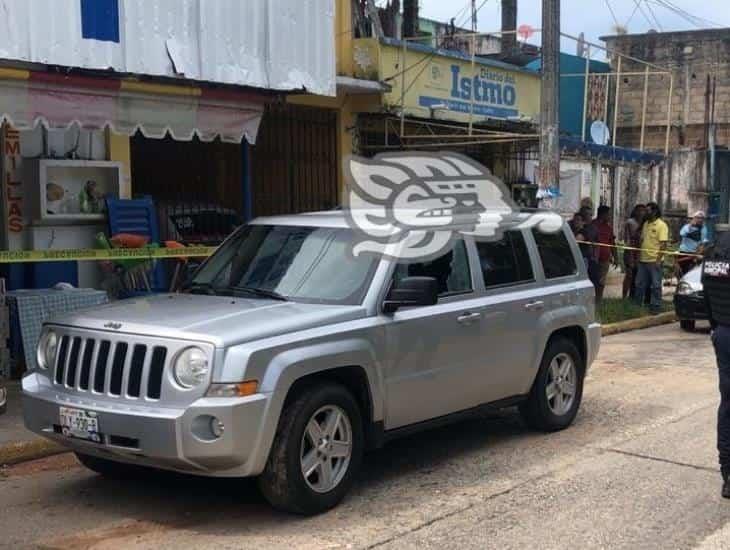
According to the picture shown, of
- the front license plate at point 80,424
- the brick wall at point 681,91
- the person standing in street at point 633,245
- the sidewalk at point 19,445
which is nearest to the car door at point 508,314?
the front license plate at point 80,424

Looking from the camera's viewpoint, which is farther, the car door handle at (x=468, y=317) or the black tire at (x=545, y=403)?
the black tire at (x=545, y=403)

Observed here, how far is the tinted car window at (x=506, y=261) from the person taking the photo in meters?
6.87

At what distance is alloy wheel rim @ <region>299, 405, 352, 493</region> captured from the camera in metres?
5.36

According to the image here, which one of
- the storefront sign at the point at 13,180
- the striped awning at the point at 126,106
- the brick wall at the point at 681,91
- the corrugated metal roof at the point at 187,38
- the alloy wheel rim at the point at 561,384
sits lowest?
the alloy wheel rim at the point at 561,384

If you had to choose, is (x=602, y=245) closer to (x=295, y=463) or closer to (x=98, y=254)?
(x=98, y=254)

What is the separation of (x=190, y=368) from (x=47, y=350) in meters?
1.24

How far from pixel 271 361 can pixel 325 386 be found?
1.55 feet

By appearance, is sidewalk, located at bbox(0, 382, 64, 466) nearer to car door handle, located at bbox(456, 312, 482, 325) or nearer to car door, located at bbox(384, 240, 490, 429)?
car door, located at bbox(384, 240, 490, 429)

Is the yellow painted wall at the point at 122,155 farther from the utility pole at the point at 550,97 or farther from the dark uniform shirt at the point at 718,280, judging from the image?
the dark uniform shirt at the point at 718,280

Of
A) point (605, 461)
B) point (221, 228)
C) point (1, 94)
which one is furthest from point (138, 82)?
point (605, 461)

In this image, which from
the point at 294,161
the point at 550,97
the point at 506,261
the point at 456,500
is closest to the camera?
the point at 456,500

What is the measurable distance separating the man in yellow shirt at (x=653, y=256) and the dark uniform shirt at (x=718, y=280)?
9471 mm

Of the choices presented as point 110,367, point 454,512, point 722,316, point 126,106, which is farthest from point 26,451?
point 722,316

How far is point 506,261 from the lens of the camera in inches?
280
